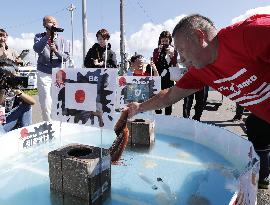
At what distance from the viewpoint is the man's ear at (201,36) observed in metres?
2.14

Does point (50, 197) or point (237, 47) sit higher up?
point (237, 47)

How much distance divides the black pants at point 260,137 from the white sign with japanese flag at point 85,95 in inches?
57.0

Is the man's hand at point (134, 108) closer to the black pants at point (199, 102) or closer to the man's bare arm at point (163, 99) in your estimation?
the man's bare arm at point (163, 99)

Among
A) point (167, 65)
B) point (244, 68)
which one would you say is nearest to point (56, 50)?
point (167, 65)

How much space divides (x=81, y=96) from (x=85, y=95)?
0.06 meters

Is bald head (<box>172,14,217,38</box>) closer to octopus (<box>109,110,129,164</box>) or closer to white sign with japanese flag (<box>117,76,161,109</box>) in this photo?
octopus (<box>109,110,129,164</box>)

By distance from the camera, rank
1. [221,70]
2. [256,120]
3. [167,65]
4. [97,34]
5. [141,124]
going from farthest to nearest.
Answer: [167,65] < [97,34] < [141,124] < [256,120] < [221,70]

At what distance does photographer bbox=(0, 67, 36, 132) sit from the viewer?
4027 millimetres

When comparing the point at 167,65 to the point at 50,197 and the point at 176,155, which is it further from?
the point at 50,197

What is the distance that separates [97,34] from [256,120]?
389 centimetres

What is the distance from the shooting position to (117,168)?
3.96 m

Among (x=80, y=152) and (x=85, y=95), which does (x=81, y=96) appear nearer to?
(x=85, y=95)

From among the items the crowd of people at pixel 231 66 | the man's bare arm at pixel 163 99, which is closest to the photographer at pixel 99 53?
the crowd of people at pixel 231 66

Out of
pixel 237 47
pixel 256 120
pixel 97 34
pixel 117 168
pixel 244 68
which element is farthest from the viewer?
pixel 97 34
